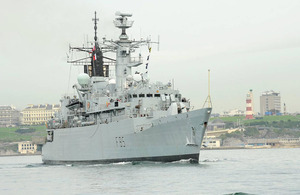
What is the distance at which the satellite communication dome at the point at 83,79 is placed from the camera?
53906 mm

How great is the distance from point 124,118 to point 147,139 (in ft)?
11.6

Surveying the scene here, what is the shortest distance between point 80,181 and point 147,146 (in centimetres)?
914

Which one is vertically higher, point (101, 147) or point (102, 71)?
point (102, 71)

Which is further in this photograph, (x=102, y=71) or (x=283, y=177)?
(x=102, y=71)

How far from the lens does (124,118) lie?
147ft

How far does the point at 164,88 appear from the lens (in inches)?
1806

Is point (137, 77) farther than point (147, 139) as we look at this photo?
Yes

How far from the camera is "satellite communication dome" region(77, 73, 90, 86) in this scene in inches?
2122

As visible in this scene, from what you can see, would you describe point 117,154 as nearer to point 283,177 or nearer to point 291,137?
point 283,177

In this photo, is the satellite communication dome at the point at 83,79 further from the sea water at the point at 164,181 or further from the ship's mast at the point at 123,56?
the sea water at the point at 164,181

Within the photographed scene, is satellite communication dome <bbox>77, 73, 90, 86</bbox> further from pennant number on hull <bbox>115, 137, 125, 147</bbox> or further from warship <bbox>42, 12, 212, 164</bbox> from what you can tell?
pennant number on hull <bbox>115, 137, 125, 147</bbox>

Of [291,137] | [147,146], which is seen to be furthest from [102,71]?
[291,137]

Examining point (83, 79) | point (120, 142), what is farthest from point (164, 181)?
point (83, 79)

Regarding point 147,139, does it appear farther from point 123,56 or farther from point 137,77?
point 123,56
